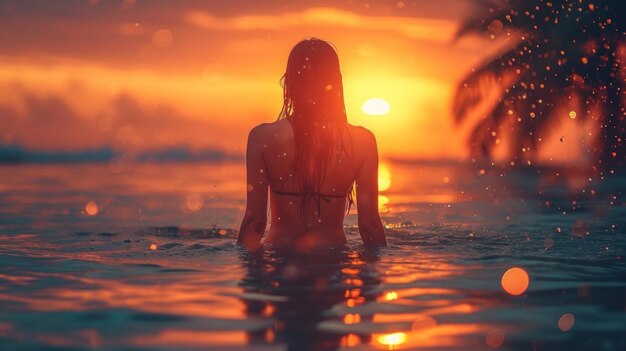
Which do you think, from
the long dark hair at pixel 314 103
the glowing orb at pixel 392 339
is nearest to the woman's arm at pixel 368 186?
the long dark hair at pixel 314 103

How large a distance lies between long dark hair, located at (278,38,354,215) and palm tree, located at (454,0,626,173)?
16.3 meters

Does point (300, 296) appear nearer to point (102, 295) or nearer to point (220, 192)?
point (102, 295)

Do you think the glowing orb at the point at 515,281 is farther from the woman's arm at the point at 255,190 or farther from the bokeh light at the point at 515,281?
the woman's arm at the point at 255,190

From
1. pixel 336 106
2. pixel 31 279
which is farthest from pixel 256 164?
pixel 31 279

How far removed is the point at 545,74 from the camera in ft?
73.2

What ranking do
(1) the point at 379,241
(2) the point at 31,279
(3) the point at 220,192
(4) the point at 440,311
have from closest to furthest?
(4) the point at 440,311 → (2) the point at 31,279 → (1) the point at 379,241 → (3) the point at 220,192

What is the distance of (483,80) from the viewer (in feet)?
78.9

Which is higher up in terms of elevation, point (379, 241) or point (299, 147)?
point (299, 147)

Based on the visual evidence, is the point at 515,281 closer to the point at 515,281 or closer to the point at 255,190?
the point at 515,281

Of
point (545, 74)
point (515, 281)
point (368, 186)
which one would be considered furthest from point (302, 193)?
point (545, 74)

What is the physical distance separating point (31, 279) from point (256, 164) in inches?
69.0

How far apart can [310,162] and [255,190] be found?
1.53ft

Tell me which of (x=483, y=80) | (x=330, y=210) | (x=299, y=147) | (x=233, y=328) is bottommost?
(x=233, y=328)

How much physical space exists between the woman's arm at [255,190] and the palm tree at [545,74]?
16.5 m
